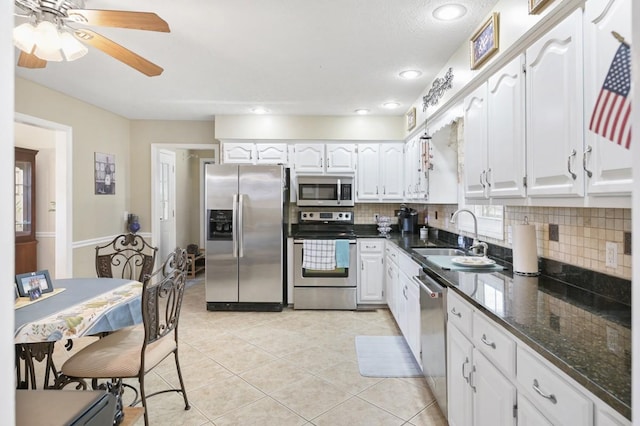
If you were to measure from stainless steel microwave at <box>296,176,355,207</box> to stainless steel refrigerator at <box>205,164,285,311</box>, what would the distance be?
0.43 m

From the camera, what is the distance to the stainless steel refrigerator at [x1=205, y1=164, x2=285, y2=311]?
13.3ft

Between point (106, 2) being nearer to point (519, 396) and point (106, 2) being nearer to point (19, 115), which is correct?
point (19, 115)

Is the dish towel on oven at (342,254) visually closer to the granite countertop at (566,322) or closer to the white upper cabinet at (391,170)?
the white upper cabinet at (391,170)

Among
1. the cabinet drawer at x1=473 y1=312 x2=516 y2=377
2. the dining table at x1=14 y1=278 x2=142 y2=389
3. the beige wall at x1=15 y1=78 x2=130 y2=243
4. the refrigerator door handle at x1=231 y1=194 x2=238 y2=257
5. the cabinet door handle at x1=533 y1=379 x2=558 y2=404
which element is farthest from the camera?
the refrigerator door handle at x1=231 y1=194 x2=238 y2=257

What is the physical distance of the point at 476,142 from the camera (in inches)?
86.4

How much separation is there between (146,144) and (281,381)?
3.91 metres

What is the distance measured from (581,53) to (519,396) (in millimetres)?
1252

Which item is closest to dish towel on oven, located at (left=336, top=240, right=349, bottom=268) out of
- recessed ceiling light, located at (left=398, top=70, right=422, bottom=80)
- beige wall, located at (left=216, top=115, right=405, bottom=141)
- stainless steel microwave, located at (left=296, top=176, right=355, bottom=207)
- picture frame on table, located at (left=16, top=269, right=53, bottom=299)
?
stainless steel microwave, located at (left=296, top=176, right=355, bottom=207)

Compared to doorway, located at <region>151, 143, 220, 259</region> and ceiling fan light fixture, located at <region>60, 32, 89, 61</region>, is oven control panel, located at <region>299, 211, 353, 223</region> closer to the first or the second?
doorway, located at <region>151, 143, 220, 259</region>

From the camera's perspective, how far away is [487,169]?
2043mm

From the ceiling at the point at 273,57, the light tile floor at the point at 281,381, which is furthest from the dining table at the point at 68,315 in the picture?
the ceiling at the point at 273,57

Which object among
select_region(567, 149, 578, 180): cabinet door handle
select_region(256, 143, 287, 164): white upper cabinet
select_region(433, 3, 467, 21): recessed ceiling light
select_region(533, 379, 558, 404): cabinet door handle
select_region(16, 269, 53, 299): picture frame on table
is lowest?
select_region(533, 379, 558, 404): cabinet door handle

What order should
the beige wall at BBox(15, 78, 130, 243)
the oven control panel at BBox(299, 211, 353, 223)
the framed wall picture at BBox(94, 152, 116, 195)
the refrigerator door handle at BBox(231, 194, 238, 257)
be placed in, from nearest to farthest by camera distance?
the beige wall at BBox(15, 78, 130, 243) < the refrigerator door handle at BBox(231, 194, 238, 257) < the framed wall picture at BBox(94, 152, 116, 195) < the oven control panel at BBox(299, 211, 353, 223)

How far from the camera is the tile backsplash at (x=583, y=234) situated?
1.46m
